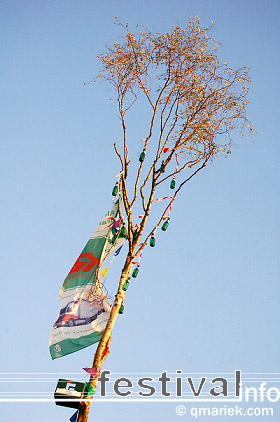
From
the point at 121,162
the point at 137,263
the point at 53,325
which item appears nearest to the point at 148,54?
the point at 121,162

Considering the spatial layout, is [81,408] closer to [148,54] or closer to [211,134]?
[211,134]

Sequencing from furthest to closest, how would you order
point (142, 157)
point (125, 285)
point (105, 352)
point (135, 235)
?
1. point (142, 157)
2. point (135, 235)
3. point (125, 285)
4. point (105, 352)

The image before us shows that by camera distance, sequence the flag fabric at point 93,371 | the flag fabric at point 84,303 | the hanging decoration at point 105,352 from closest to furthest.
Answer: the flag fabric at point 93,371
the hanging decoration at point 105,352
the flag fabric at point 84,303

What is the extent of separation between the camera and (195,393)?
25.4ft

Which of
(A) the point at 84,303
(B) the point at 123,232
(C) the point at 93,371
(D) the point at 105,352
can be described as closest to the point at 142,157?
(B) the point at 123,232

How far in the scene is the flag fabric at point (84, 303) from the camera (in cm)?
816

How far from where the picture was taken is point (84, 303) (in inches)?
332

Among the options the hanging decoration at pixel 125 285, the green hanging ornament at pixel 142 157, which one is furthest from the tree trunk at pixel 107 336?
the green hanging ornament at pixel 142 157

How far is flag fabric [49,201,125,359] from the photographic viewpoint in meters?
8.16

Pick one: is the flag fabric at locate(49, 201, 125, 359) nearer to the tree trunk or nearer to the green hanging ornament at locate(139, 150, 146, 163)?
the tree trunk

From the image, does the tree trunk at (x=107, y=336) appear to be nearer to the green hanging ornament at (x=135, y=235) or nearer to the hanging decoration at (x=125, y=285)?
the hanging decoration at (x=125, y=285)

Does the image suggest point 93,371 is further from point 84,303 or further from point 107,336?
point 84,303

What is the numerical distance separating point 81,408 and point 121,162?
3849 mm

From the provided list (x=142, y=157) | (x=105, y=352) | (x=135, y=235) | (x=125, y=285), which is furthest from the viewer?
(x=142, y=157)
